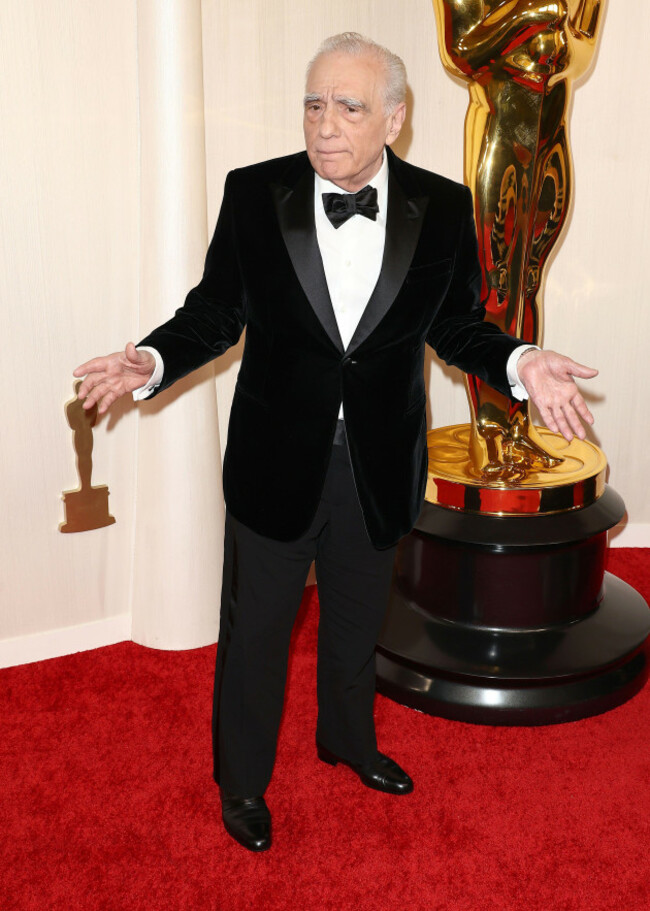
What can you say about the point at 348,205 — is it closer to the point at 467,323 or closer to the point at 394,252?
the point at 394,252

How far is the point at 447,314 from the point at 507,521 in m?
0.78

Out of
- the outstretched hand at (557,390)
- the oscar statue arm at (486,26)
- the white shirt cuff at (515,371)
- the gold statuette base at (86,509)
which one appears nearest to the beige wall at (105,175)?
the gold statuette base at (86,509)

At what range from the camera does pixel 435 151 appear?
337 cm

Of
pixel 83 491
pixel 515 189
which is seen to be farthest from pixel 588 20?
pixel 83 491

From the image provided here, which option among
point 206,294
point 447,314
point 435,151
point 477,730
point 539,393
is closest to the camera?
point 539,393

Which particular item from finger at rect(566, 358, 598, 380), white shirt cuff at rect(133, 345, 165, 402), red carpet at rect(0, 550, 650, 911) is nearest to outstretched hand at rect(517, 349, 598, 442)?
finger at rect(566, 358, 598, 380)

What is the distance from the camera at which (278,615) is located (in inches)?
83.7

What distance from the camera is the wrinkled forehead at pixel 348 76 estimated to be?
1.85 metres

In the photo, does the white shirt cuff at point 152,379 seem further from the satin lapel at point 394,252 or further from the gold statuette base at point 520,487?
the gold statuette base at point 520,487

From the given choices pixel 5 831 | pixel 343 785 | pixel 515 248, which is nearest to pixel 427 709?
pixel 343 785

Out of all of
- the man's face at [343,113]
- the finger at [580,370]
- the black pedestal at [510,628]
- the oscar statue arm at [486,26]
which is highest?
the oscar statue arm at [486,26]

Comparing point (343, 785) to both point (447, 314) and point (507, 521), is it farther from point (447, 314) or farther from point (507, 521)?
point (447, 314)

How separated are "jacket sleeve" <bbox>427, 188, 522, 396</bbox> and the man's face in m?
0.32

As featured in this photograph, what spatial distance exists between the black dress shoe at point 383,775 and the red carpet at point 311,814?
0.03 m
